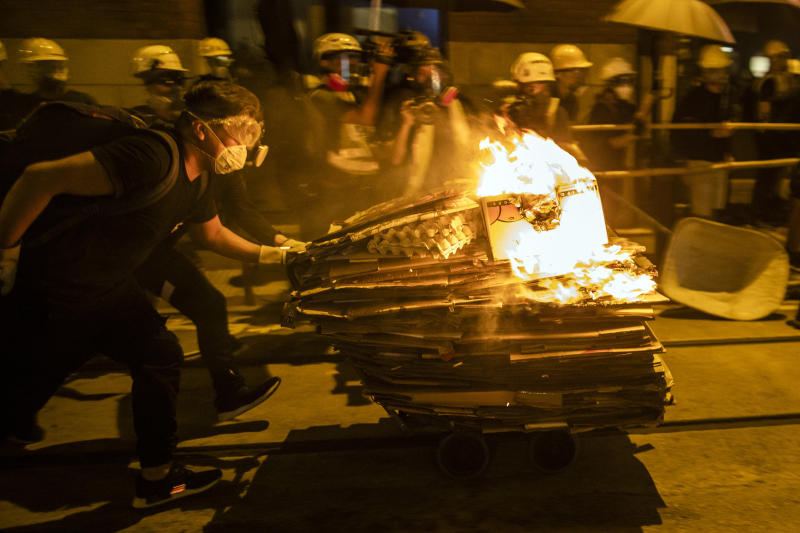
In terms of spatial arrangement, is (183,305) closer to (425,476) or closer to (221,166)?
(221,166)

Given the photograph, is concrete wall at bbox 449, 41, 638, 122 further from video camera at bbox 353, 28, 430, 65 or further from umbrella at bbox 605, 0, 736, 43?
video camera at bbox 353, 28, 430, 65

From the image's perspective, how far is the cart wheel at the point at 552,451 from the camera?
3.55 meters

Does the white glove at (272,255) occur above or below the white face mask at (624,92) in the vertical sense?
below

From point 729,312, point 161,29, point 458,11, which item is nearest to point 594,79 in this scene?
point 458,11

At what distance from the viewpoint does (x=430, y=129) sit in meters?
5.24

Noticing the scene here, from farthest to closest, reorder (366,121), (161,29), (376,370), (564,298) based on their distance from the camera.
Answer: (161,29), (366,121), (376,370), (564,298)

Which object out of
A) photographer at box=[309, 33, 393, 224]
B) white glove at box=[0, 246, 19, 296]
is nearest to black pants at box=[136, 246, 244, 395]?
white glove at box=[0, 246, 19, 296]

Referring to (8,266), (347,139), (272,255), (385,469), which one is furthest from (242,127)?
(347,139)

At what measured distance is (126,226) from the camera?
2980 millimetres

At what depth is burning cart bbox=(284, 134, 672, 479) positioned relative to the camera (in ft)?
10.5

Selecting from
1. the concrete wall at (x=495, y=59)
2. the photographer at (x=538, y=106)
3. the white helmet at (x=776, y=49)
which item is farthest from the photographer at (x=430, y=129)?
the white helmet at (x=776, y=49)

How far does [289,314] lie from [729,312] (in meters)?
4.29

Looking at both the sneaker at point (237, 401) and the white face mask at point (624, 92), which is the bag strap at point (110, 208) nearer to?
the sneaker at point (237, 401)

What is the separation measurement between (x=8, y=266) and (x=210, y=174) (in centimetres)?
106
